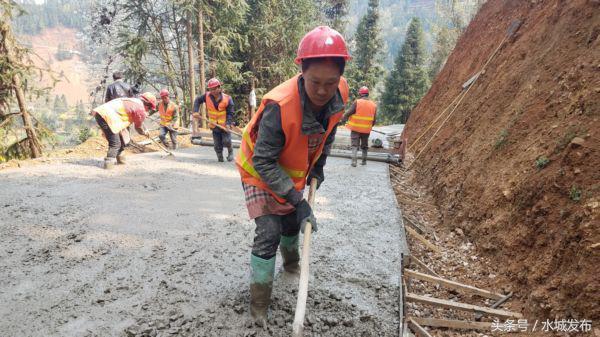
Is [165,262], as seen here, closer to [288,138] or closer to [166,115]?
[288,138]

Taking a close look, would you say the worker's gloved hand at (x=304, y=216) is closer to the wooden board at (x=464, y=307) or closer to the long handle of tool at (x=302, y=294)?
the long handle of tool at (x=302, y=294)

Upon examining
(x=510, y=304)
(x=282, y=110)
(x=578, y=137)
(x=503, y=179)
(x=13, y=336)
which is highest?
(x=282, y=110)

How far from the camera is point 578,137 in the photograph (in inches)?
136

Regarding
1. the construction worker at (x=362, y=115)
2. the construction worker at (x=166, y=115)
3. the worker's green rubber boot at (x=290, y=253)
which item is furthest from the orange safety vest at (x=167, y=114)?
the worker's green rubber boot at (x=290, y=253)

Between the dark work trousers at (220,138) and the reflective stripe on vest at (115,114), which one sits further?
the dark work trousers at (220,138)

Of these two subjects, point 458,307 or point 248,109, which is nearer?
point 458,307

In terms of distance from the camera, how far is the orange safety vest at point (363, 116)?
26.4 feet

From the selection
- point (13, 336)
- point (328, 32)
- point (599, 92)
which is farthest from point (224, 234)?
point (599, 92)

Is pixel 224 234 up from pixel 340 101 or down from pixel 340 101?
down

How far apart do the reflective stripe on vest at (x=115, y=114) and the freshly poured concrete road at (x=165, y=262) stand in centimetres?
117

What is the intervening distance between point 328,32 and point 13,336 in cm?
289

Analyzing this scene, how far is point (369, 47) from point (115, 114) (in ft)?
93.2

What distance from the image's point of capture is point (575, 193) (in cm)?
311

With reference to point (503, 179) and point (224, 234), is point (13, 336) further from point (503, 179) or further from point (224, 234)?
point (503, 179)
